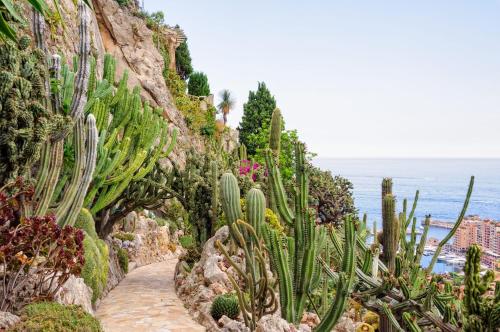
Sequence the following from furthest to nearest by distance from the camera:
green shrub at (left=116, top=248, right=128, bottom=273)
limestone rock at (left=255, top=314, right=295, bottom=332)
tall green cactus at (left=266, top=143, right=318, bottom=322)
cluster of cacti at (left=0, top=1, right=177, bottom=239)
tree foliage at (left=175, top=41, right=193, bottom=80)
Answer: tree foliage at (left=175, top=41, right=193, bottom=80), green shrub at (left=116, top=248, right=128, bottom=273), cluster of cacti at (left=0, top=1, right=177, bottom=239), tall green cactus at (left=266, top=143, right=318, bottom=322), limestone rock at (left=255, top=314, right=295, bottom=332)

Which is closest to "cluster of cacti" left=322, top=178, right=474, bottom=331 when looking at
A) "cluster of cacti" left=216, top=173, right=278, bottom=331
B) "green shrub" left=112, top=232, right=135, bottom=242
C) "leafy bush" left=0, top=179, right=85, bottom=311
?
"cluster of cacti" left=216, top=173, right=278, bottom=331

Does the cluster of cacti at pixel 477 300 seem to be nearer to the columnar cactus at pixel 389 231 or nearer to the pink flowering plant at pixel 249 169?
the columnar cactus at pixel 389 231

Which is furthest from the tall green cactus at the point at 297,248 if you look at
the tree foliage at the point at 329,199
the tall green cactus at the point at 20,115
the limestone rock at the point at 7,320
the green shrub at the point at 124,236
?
the tree foliage at the point at 329,199

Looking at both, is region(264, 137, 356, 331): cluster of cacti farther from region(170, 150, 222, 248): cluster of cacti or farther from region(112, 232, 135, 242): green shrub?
region(112, 232, 135, 242): green shrub

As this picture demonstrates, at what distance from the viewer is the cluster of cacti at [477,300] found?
2850 mm

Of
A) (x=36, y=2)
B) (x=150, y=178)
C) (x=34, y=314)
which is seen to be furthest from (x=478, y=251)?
(x=150, y=178)

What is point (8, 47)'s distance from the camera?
650cm

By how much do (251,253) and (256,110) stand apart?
24954 millimetres

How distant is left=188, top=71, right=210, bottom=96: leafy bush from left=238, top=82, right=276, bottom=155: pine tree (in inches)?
196

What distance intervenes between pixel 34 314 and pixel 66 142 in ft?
13.5

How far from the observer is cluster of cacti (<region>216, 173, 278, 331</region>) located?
535 centimetres

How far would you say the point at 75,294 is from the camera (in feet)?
22.1

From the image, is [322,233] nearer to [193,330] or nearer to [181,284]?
[193,330]

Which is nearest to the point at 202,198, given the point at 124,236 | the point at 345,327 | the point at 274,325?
the point at 345,327
